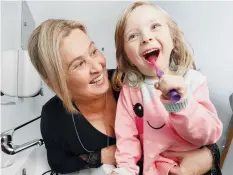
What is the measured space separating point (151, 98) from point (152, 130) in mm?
95

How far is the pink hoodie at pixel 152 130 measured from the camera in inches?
30.8

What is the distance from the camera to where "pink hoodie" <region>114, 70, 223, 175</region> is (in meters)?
0.78

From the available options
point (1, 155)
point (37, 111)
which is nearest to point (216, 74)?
point (37, 111)

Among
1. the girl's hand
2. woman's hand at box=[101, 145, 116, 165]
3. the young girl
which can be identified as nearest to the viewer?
the girl's hand

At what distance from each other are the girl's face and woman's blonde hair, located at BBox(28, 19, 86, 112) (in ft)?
0.66

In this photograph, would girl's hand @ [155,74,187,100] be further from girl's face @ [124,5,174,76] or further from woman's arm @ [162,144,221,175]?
woman's arm @ [162,144,221,175]

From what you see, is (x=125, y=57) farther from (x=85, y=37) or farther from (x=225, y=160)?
(x=225, y=160)

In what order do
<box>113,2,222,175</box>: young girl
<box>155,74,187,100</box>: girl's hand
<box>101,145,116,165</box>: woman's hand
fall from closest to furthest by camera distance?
<box>155,74,187,100</box>: girl's hand, <box>113,2,222,175</box>: young girl, <box>101,145,116,165</box>: woman's hand

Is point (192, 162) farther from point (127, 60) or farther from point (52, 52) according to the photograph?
point (52, 52)

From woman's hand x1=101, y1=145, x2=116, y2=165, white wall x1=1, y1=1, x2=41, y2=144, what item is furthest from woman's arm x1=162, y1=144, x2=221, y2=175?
white wall x1=1, y1=1, x2=41, y2=144

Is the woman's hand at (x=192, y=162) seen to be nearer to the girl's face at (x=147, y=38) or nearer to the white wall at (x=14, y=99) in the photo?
the girl's face at (x=147, y=38)

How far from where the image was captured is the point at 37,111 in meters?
1.24

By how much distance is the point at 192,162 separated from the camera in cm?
87

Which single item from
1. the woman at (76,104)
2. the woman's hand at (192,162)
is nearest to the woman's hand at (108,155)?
the woman at (76,104)
